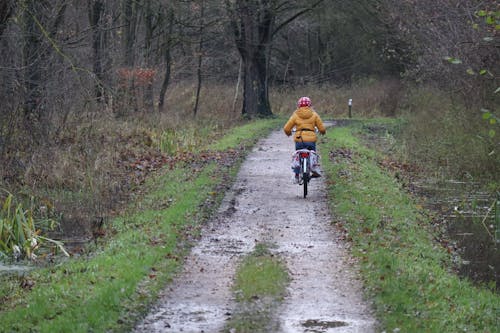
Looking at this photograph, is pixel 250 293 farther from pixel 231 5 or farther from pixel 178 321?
pixel 231 5

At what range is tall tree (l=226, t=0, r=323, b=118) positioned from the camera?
3697 centimetres

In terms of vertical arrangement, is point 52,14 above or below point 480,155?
above

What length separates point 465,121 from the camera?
22.3 metres

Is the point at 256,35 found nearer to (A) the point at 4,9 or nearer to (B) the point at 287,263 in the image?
(A) the point at 4,9

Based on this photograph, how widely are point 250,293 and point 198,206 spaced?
559 cm

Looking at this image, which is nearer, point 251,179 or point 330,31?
point 251,179

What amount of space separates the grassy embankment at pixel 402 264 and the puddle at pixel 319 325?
1.47 feet

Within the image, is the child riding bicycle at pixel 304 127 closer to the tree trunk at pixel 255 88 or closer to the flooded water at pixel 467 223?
the flooded water at pixel 467 223

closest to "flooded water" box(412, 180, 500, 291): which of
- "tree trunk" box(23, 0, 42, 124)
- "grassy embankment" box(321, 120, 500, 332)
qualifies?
"grassy embankment" box(321, 120, 500, 332)

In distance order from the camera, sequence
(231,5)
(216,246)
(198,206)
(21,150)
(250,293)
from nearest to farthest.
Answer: (250,293) → (216,246) → (198,206) → (21,150) → (231,5)

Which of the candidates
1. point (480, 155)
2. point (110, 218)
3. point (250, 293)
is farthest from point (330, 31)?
point (250, 293)

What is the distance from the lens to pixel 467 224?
14.8m

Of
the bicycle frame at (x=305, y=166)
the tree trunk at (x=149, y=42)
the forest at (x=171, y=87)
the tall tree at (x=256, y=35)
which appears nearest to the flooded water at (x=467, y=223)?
the forest at (x=171, y=87)

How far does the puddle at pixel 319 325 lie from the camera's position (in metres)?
8.20
